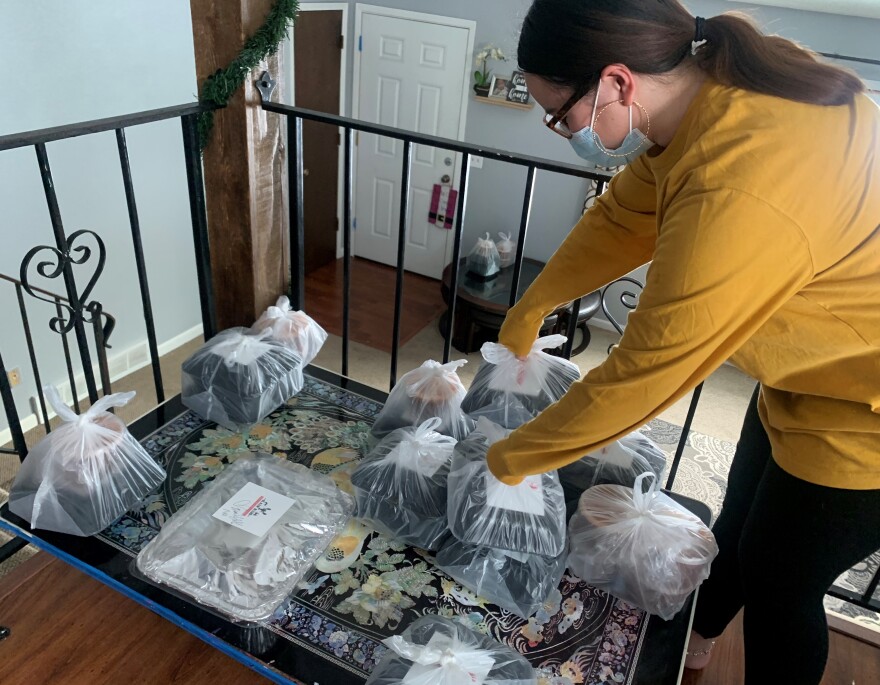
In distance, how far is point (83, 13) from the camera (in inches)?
124

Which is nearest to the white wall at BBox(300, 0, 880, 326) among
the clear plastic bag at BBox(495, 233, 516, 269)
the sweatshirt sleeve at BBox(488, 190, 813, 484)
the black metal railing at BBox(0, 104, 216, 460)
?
the clear plastic bag at BBox(495, 233, 516, 269)

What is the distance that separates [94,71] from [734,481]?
3.40 meters

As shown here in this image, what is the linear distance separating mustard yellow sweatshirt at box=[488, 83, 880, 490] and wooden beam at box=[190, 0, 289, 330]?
3.59 feet

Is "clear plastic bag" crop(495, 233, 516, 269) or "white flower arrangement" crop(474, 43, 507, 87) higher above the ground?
"white flower arrangement" crop(474, 43, 507, 87)

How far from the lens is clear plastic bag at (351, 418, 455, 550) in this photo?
1.33 meters

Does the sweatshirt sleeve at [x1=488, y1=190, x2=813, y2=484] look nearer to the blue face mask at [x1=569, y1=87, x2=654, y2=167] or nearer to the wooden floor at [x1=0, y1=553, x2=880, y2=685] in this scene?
the blue face mask at [x1=569, y1=87, x2=654, y2=167]

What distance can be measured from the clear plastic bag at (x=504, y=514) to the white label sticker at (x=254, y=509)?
367mm

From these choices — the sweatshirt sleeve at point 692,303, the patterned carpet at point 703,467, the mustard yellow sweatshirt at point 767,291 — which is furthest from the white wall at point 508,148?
the sweatshirt sleeve at point 692,303

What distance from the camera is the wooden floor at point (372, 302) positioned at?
16.1 ft

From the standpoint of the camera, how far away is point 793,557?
1029 mm

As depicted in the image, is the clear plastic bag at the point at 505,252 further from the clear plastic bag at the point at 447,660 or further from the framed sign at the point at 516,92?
the clear plastic bag at the point at 447,660

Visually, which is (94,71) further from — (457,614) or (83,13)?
(457,614)

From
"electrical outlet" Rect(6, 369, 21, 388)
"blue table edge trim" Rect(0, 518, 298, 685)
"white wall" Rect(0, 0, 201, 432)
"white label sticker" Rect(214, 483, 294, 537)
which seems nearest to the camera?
"blue table edge trim" Rect(0, 518, 298, 685)

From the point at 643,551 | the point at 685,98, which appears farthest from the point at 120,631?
the point at 685,98
